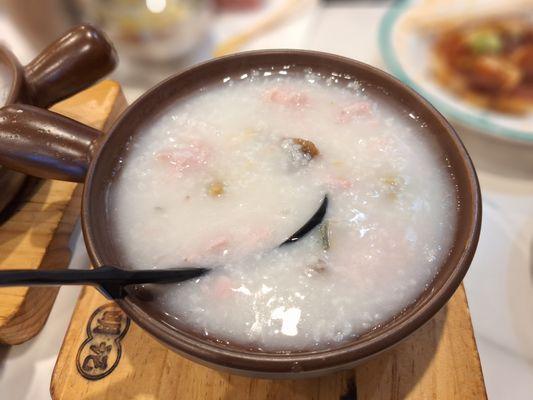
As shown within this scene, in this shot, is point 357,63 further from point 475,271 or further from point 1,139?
point 1,139

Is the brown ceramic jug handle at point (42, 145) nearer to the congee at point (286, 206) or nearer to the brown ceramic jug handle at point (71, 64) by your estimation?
the congee at point (286, 206)

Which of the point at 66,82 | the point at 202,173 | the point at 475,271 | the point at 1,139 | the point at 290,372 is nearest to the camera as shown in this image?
the point at 290,372

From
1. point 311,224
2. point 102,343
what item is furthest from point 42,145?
point 311,224

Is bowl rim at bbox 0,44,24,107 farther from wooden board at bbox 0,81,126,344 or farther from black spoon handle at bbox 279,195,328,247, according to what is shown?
black spoon handle at bbox 279,195,328,247

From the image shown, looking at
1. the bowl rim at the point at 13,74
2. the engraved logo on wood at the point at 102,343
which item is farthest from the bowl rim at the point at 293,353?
the bowl rim at the point at 13,74

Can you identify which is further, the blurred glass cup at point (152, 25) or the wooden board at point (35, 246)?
the blurred glass cup at point (152, 25)

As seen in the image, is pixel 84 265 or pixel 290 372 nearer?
pixel 290 372

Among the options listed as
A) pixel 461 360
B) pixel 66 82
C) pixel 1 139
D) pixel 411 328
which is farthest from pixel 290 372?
pixel 66 82
